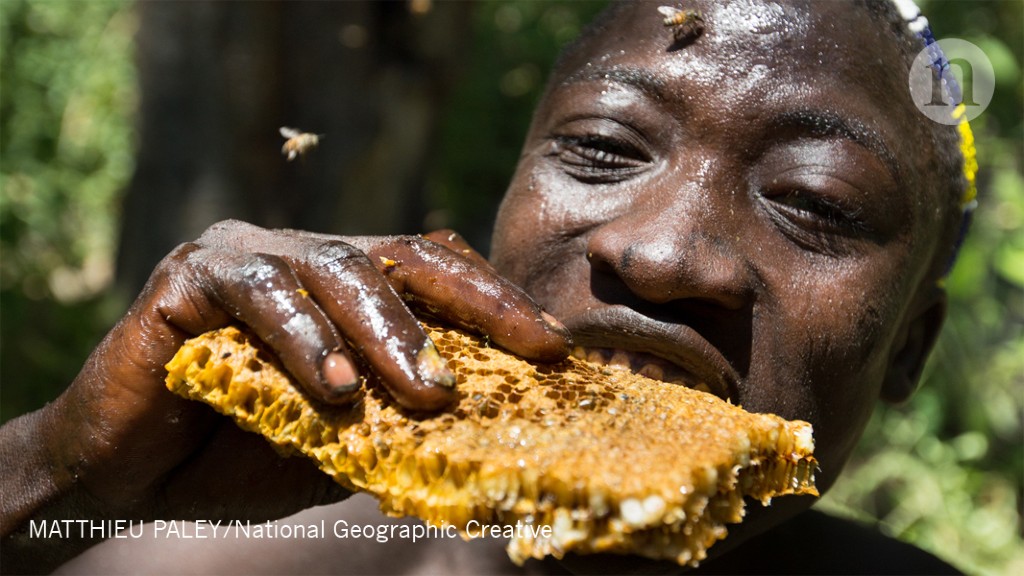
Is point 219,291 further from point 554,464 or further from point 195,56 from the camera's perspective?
point 195,56

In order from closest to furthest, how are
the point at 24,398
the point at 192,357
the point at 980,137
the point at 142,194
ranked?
Answer: 1. the point at 192,357
2. the point at 142,194
3. the point at 24,398
4. the point at 980,137

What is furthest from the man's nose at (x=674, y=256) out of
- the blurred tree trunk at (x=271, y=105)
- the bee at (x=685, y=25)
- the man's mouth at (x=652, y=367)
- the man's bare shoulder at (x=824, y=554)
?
the blurred tree trunk at (x=271, y=105)

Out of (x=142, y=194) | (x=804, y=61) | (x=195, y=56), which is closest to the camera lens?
(x=804, y=61)

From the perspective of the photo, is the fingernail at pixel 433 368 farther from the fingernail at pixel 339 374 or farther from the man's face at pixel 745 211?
the man's face at pixel 745 211

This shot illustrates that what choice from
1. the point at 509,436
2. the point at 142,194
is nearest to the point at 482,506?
the point at 509,436

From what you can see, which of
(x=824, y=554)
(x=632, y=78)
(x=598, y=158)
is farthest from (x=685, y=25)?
(x=824, y=554)

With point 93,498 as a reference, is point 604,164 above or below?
above

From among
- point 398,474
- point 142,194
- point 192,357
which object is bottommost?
point 142,194

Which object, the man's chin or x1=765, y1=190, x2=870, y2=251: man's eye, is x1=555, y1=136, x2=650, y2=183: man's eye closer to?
x1=765, y1=190, x2=870, y2=251: man's eye
